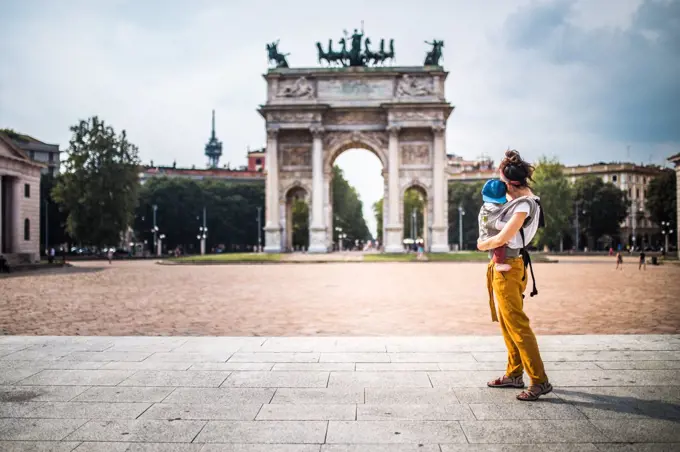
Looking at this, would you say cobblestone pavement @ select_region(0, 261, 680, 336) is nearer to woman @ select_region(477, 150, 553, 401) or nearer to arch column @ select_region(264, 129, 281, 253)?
woman @ select_region(477, 150, 553, 401)

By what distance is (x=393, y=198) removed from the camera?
188ft

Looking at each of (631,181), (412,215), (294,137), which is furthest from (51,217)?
(631,181)

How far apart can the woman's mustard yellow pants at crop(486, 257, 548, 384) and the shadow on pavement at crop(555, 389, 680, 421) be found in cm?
38

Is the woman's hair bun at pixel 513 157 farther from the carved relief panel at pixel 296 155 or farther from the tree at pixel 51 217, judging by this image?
the tree at pixel 51 217

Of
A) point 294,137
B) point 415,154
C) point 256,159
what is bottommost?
point 415,154

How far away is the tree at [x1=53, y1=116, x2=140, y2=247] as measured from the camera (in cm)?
6034

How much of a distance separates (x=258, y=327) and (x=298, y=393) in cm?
565

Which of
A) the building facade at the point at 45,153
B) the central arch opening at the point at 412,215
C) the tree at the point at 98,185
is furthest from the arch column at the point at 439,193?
the building facade at the point at 45,153

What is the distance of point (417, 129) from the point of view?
2261 inches

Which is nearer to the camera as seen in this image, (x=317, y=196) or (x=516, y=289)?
(x=516, y=289)

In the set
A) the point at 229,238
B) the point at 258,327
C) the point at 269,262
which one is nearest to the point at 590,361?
the point at 258,327

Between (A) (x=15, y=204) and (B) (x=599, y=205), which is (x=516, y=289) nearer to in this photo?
(A) (x=15, y=204)

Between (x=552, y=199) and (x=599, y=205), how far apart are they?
21.3 meters

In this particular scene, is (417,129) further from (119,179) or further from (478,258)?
(119,179)
